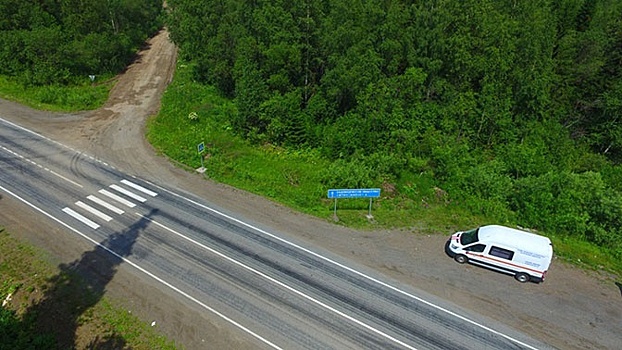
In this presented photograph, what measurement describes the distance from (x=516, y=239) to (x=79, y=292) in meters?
22.4

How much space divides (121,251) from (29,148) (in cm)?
1674

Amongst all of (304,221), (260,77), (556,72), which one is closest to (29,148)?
(260,77)

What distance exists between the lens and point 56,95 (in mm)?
40031

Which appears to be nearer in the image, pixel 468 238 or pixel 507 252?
pixel 507 252

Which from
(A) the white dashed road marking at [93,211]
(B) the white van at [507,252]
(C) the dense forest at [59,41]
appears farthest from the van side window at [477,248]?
(C) the dense forest at [59,41]

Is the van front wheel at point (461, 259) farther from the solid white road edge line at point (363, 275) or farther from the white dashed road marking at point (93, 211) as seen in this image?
the white dashed road marking at point (93, 211)

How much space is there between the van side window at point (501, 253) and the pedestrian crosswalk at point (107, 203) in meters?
21.3

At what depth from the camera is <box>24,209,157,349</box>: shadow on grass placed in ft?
53.5

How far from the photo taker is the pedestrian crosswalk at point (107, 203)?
23.5 meters

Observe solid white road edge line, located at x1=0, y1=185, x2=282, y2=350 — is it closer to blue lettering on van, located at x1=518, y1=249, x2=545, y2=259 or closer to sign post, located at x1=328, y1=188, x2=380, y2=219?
sign post, located at x1=328, y1=188, x2=380, y2=219

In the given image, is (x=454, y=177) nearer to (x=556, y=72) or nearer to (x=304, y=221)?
(x=304, y=221)

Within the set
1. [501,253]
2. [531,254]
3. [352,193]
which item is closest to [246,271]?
[352,193]

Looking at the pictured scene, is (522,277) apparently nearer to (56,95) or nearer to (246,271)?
(246,271)

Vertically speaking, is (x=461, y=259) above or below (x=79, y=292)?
below
